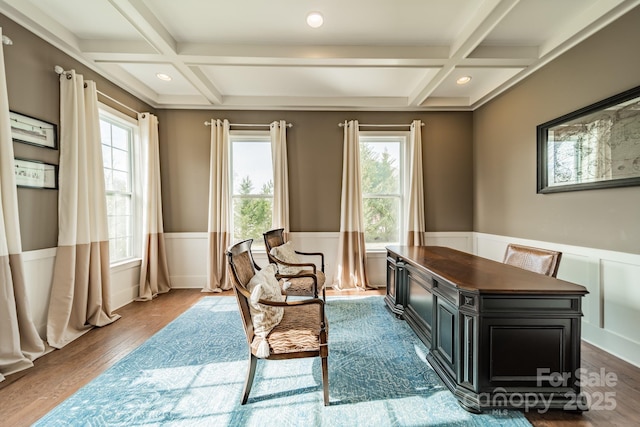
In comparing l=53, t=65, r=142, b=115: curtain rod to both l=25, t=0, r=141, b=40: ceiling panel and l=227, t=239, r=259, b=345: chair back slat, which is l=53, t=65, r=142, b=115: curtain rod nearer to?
l=25, t=0, r=141, b=40: ceiling panel

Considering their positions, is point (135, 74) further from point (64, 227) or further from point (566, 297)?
point (566, 297)

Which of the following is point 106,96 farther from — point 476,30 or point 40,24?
point 476,30

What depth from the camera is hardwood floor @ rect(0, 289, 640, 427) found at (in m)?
1.59

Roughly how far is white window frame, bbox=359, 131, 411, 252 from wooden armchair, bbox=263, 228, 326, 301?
150 centimetres

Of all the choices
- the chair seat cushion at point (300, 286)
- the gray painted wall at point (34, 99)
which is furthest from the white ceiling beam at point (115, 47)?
the chair seat cushion at point (300, 286)

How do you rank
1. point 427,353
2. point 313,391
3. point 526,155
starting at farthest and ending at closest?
point 526,155 < point 427,353 < point 313,391

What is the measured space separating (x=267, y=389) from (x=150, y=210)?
121 inches

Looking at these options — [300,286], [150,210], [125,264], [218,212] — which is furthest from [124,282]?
[300,286]

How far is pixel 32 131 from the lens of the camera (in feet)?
7.79

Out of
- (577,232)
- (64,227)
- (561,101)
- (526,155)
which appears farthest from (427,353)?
(64,227)

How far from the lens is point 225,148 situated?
4.03 meters

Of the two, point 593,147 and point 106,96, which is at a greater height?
point 106,96

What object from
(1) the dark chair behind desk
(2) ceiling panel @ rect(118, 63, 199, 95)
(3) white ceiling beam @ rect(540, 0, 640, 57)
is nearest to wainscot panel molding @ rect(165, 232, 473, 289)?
(1) the dark chair behind desk

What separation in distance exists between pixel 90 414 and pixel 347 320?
2145 mm
